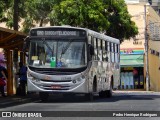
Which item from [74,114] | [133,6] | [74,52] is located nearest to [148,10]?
[133,6]

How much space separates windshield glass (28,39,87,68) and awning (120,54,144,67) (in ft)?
107

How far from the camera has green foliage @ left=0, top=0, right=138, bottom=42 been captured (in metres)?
39.3

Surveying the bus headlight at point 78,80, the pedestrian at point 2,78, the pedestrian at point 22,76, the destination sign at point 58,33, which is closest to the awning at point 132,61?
the pedestrian at point 22,76

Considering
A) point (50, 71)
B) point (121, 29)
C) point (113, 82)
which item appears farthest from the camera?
point (121, 29)

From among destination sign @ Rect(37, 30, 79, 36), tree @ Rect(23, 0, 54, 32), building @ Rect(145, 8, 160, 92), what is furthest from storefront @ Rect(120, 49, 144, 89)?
destination sign @ Rect(37, 30, 79, 36)

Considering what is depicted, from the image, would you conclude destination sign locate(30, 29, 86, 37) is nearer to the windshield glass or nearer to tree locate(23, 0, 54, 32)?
the windshield glass

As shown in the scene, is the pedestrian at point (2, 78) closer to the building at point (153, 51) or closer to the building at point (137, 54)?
the building at point (137, 54)

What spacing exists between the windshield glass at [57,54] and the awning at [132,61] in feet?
107

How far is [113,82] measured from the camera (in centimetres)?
3122

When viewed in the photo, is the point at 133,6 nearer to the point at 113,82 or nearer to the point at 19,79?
the point at 113,82

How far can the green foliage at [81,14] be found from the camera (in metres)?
39.3

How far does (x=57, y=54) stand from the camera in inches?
924

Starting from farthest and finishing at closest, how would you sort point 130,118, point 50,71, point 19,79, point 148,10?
point 148,10, point 19,79, point 50,71, point 130,118

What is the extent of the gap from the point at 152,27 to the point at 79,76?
37.1 meters
